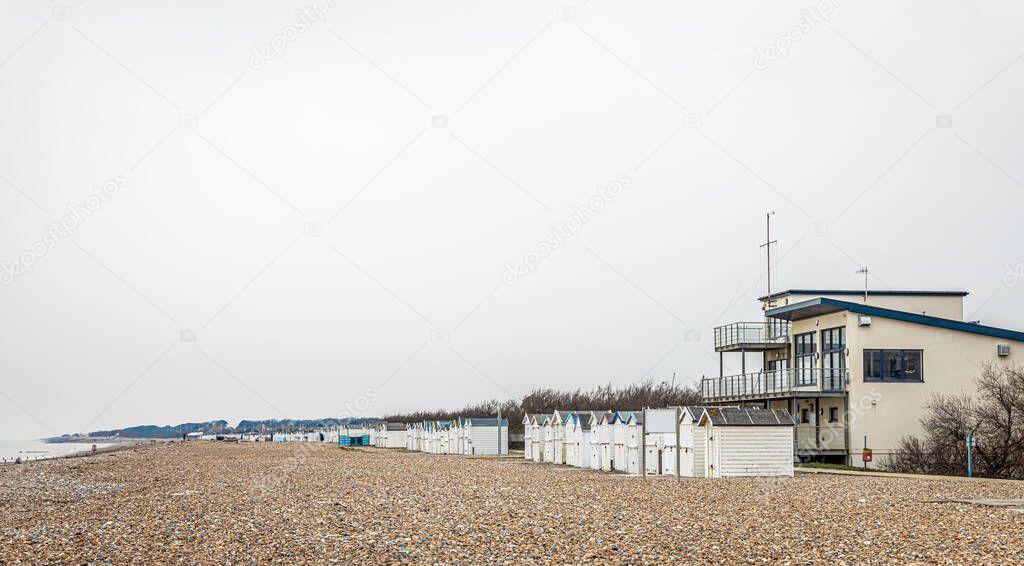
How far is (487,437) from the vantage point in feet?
198

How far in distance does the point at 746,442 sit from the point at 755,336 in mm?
17232

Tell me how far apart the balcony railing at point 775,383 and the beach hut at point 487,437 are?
15.4 meters

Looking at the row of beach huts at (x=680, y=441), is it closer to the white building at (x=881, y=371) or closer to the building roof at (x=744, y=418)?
the building roof at (x=744, y=418)

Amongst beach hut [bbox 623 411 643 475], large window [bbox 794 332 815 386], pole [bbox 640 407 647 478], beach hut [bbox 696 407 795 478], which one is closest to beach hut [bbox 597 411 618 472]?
beach hut [bbox 623 411 643 475]

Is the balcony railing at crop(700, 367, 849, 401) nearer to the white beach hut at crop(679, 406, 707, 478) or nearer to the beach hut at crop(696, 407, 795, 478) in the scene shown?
the beach hut at crop(696, 407, 795, 478)

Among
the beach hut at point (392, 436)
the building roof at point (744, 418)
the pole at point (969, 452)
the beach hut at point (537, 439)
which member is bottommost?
the beach hut at point (392, 436)

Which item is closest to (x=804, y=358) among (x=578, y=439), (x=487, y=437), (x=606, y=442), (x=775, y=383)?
(x=775, y=383)

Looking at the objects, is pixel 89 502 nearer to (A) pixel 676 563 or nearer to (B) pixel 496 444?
(A) pixel 676 563

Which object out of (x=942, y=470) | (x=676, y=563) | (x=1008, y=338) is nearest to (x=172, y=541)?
(x=676, y=563)

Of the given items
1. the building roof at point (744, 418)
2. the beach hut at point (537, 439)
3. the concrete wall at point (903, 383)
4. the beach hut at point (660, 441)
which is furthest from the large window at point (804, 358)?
the beach hut at point (537, 439)

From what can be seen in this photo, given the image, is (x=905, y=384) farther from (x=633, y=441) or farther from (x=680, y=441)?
(x=680, y=441)

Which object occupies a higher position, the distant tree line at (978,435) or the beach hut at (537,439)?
the distant tree line at (978,435)

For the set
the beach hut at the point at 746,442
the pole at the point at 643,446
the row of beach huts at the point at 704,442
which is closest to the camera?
the beach hut at the point at 746,442

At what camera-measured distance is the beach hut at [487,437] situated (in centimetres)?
6016
